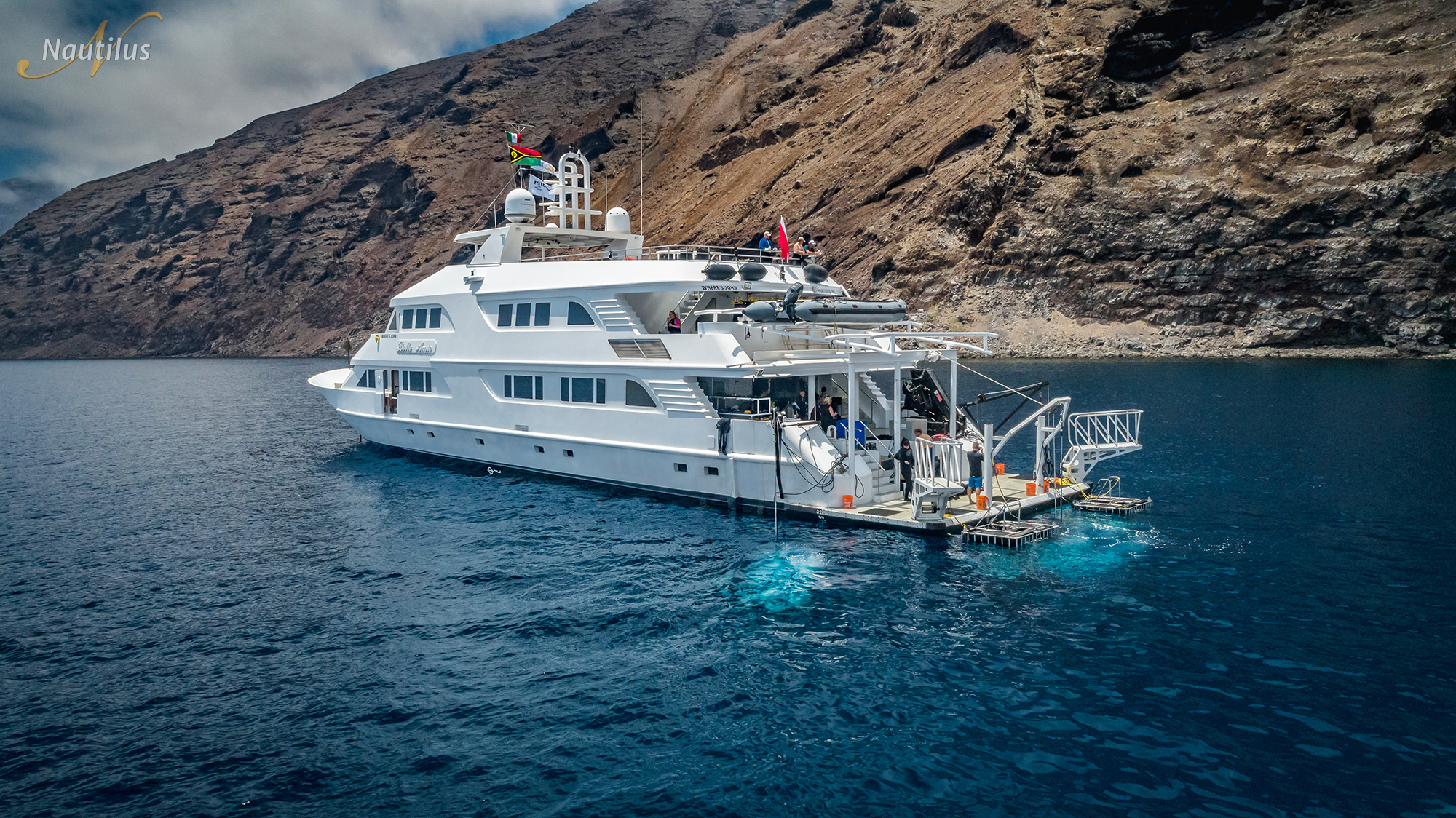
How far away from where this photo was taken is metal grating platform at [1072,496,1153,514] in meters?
19.6

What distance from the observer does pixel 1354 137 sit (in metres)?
65.9

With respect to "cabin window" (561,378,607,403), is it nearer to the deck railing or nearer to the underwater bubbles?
the deck railing

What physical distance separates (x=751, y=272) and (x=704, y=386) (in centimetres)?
358

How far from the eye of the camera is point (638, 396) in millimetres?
Answer: 21906

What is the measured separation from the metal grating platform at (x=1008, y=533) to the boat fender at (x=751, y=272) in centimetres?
881

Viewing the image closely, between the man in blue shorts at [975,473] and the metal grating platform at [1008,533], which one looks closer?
the metal grating platform at [1008,533]

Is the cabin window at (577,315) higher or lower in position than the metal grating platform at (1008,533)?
higher

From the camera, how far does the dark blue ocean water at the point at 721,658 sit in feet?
30.3

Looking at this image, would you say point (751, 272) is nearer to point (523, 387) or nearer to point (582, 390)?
point (582, 390)

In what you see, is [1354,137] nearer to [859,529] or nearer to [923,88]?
[923,88]

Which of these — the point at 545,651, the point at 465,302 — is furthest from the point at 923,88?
the point at 545,651

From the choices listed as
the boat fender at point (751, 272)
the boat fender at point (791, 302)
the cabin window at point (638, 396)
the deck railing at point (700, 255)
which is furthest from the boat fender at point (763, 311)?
the cabin window at point (638, 396)

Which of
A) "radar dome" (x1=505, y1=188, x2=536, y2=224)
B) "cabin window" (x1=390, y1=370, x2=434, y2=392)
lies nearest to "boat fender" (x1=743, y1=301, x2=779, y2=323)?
"radar dome" (x1=505, y1=188, x2=536, y2=224)

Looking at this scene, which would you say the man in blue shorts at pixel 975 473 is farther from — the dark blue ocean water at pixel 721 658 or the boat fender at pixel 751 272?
the boat fender at pixel 751 272
